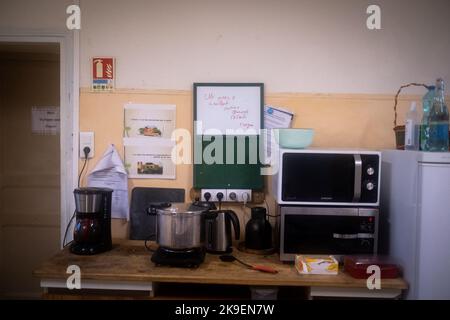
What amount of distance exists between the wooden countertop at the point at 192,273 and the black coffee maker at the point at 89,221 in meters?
0.06

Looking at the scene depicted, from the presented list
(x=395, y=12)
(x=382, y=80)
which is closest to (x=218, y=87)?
(x=382, y=80)

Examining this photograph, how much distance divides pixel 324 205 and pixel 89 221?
120 cm

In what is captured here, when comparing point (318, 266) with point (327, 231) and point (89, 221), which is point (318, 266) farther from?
point (89, 221)

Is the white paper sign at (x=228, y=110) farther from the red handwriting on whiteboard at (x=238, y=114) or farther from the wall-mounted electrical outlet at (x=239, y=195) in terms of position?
the wall-mounted electrical outlet at (x=239, y=195)

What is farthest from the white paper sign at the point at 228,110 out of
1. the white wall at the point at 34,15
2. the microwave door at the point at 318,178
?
the white wall at the point at 34,15

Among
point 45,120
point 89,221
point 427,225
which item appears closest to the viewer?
point 427,225

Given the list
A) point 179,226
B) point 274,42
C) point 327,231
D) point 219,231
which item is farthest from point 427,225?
point 274,42

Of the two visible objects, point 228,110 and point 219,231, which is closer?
point 219,231

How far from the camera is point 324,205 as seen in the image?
62.4 inches

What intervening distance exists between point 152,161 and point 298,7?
1.28 m

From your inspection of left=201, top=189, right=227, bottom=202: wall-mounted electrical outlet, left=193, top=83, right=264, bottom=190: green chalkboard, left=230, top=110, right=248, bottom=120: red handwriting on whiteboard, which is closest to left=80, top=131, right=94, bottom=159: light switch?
left=193, top=83, right=264, bottom=190: green chalkboard
